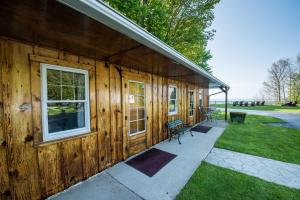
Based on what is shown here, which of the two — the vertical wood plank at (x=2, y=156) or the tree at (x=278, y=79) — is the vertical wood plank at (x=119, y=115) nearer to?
the vertical wood plank at (x=2, y=156)

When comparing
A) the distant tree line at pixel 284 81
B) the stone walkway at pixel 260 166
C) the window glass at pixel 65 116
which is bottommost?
the stone walkway at pixel 260 166

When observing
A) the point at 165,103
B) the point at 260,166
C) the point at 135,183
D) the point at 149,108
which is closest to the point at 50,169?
the point at 135,183

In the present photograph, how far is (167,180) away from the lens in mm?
2713

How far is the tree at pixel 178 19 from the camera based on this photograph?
595cm

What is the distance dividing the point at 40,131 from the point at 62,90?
80 cm

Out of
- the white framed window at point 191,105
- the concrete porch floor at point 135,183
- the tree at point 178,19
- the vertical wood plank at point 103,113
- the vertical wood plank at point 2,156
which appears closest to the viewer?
the vertical wood plank at point 2,156

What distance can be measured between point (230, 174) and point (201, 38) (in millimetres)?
6822

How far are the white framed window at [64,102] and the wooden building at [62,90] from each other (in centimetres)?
2

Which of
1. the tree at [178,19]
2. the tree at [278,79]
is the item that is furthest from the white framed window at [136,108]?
the tree at [278,79]

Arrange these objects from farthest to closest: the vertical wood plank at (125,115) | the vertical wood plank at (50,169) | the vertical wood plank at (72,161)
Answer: the vertical wood plank at (125,115) < the vertical wood plank at (72,161) < the vertical wood plank at (50,169)

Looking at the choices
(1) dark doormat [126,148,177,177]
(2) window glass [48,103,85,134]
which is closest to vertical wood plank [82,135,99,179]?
(2) window glass [48,103,85,134]

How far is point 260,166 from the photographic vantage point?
321cm

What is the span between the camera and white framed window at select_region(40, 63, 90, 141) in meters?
2.25

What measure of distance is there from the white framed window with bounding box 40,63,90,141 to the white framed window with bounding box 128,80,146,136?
136cm
